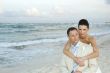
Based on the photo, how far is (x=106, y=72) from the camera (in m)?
6.93

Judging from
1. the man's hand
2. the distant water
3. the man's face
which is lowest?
the distant water

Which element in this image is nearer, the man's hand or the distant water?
the man's hand

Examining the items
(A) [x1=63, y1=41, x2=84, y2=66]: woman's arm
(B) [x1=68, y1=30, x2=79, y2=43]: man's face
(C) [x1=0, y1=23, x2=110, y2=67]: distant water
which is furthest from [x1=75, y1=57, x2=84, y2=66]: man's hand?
(C) [x1=0, y1=23, x2=110, y2=67]: distant water

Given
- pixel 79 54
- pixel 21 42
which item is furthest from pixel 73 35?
pixel 21 42

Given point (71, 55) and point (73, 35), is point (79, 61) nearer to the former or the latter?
point (71, 55)

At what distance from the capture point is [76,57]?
3.03 metres

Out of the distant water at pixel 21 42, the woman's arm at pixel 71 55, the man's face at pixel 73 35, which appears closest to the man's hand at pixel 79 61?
the woman's arm at pixel 71 55

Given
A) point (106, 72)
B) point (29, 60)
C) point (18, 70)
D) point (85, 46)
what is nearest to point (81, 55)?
point (85, 46)

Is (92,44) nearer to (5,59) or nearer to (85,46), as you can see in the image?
(85,46)

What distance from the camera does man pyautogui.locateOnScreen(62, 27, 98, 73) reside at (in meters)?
3.03

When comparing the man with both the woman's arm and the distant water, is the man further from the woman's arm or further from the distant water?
the distant water

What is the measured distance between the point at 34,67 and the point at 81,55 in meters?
5.09

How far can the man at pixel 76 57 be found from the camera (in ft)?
9.93

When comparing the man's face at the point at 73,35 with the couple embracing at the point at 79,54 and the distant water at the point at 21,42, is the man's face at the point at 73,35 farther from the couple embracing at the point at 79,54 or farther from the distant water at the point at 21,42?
the distant water at the point at 21,42
